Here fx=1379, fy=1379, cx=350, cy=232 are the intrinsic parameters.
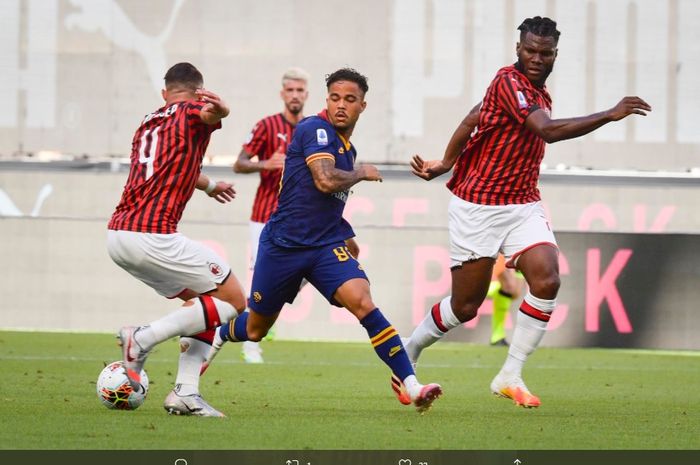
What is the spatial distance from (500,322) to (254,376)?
5.18 meters

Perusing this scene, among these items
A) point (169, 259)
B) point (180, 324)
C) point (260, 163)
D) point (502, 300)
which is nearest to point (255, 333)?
point (180, 324)

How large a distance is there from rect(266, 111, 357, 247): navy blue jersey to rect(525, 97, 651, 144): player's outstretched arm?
1159 millimetres

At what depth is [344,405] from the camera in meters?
8.39

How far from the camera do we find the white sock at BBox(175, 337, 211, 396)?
7.57 m

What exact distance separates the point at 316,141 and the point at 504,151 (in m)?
1.45

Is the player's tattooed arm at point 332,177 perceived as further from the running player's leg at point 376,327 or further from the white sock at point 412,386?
the white sock at point 412,386

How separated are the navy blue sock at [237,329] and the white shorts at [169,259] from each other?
27.6 inches

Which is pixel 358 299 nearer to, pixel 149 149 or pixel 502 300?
pixel 149 149

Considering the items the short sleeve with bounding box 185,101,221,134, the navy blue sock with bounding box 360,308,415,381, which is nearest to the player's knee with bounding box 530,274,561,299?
the navy blue sock with bounding box 360,308,415,381

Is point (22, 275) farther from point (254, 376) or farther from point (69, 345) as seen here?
point (254, 376)

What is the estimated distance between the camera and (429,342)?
29.0 ft

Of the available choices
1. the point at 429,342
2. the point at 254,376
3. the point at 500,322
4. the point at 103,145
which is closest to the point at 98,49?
the point at 103,145

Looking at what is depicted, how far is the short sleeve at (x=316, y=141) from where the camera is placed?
7.54 m

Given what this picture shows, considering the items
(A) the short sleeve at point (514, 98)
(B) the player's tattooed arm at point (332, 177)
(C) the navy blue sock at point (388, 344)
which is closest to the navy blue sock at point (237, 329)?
(C) the navy blue sock at point (388, 344)
